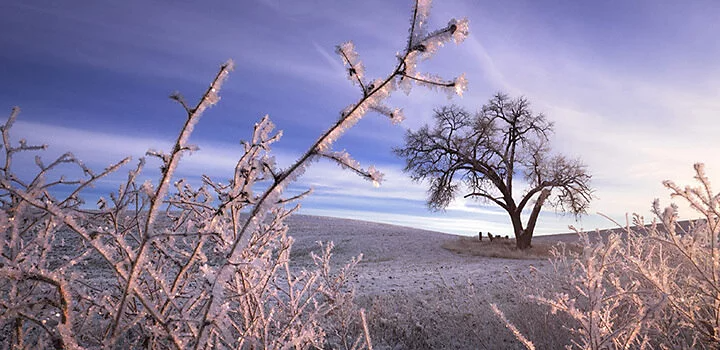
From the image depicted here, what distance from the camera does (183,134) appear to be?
136 cm

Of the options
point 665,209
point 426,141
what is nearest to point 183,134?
point 665,209

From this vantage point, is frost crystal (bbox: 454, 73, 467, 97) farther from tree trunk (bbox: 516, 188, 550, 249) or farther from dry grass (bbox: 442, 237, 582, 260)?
tree trunk (bbox: 516, 188, 550, 249)

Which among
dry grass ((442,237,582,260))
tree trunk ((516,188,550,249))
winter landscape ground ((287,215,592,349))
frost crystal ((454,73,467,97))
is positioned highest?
tree trunk ((516,188,550,249))

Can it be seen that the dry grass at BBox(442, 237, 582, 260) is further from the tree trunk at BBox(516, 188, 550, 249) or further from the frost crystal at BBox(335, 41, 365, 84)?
the frost crystal at BBox(335, 41, 365, 84)

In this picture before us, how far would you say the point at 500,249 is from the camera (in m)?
21.5

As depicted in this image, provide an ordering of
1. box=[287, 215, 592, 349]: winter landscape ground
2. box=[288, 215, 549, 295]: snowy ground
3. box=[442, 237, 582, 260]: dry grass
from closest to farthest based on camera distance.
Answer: box=[287, 215, 592, 349]: winter landscape ground → box=[288, 215, 549, 295]: snowy ground → box=[442, 237, 582, 260]: dry grass

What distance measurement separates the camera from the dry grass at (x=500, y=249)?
19.9 meters

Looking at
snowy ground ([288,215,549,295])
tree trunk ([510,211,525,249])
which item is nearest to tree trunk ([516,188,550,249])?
tree trunk ([510,211,525,249])

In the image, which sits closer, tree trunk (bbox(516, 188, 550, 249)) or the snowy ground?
the snowy ground

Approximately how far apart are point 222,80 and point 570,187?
2457 centimetres

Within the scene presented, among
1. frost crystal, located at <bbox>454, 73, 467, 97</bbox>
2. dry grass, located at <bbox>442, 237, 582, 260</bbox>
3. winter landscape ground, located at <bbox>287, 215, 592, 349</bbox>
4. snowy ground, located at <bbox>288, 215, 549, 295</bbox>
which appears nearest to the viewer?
frost crystal, located at <bbox>454, 73, 467, 97</bbox>

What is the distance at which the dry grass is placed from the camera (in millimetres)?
19875

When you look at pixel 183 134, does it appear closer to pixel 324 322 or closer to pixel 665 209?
pixel 665 209

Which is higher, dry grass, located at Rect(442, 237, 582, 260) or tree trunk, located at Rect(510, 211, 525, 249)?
tree trunk, located at Rect(510, 211, 525, 249)
